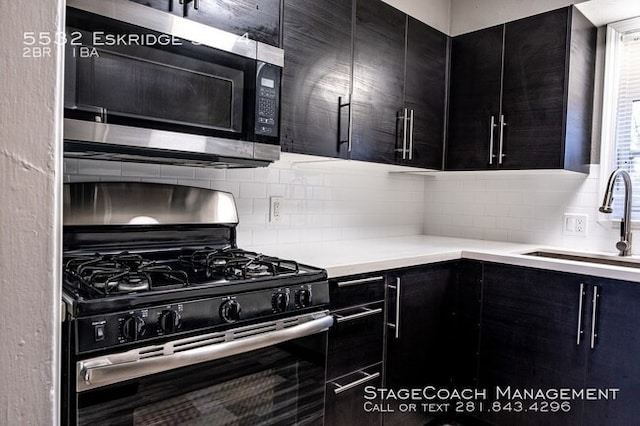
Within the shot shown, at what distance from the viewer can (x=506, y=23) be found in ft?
7.79

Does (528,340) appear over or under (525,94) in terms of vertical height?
under

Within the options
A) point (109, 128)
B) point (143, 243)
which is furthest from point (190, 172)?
point (109, 128)

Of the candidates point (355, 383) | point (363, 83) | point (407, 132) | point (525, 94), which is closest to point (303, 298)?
point (355, 383)

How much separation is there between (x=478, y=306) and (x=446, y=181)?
1.07 meters

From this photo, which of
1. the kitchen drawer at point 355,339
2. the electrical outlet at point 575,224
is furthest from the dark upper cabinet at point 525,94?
the kitchen drawer at point 355,339

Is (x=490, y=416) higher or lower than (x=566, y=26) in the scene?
lower

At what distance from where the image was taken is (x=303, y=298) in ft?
4.69

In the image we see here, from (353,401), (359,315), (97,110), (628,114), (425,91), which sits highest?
(425,91)

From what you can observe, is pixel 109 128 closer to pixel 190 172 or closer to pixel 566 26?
pixel 190 172

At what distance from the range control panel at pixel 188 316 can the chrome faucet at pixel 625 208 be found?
1583 millimetres

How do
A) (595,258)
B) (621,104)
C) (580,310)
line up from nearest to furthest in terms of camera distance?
1. (580,310)
2. (595,258)
3. (621,104)

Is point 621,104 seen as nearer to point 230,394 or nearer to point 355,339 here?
point 355,339

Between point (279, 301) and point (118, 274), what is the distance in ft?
1.54

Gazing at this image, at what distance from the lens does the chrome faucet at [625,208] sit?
7.01ft
